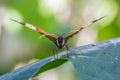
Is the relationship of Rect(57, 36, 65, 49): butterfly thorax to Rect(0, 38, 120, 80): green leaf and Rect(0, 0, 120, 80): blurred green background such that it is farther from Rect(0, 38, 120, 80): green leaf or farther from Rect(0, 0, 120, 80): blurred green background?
Rect(0, 0, 120, 80): blurred green background

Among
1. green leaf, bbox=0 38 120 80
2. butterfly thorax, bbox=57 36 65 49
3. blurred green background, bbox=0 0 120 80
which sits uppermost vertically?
blurred green background, bbox=0 0 120 80

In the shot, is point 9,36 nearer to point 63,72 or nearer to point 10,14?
point 10,14

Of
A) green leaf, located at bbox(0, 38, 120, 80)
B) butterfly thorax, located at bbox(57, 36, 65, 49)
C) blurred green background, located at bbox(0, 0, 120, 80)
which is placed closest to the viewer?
green leaf, located at bbox(0, 38, 120, 80)

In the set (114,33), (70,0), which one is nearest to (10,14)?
(70,0)

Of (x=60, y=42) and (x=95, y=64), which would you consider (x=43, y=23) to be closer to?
(x=60, y=42)

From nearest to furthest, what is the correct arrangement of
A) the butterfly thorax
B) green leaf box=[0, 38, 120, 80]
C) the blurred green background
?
green leaf box=[0, 38, 120, 80]
the butterfly thorax
the blurred green background

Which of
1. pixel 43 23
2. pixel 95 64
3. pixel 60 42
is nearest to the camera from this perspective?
pixel 95 64

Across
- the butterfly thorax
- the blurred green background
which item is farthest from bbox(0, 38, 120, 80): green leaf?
the blurred green background

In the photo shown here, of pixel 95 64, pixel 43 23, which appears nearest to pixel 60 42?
pixel 95 64

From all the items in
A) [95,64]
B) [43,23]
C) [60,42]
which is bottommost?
[95,64]
